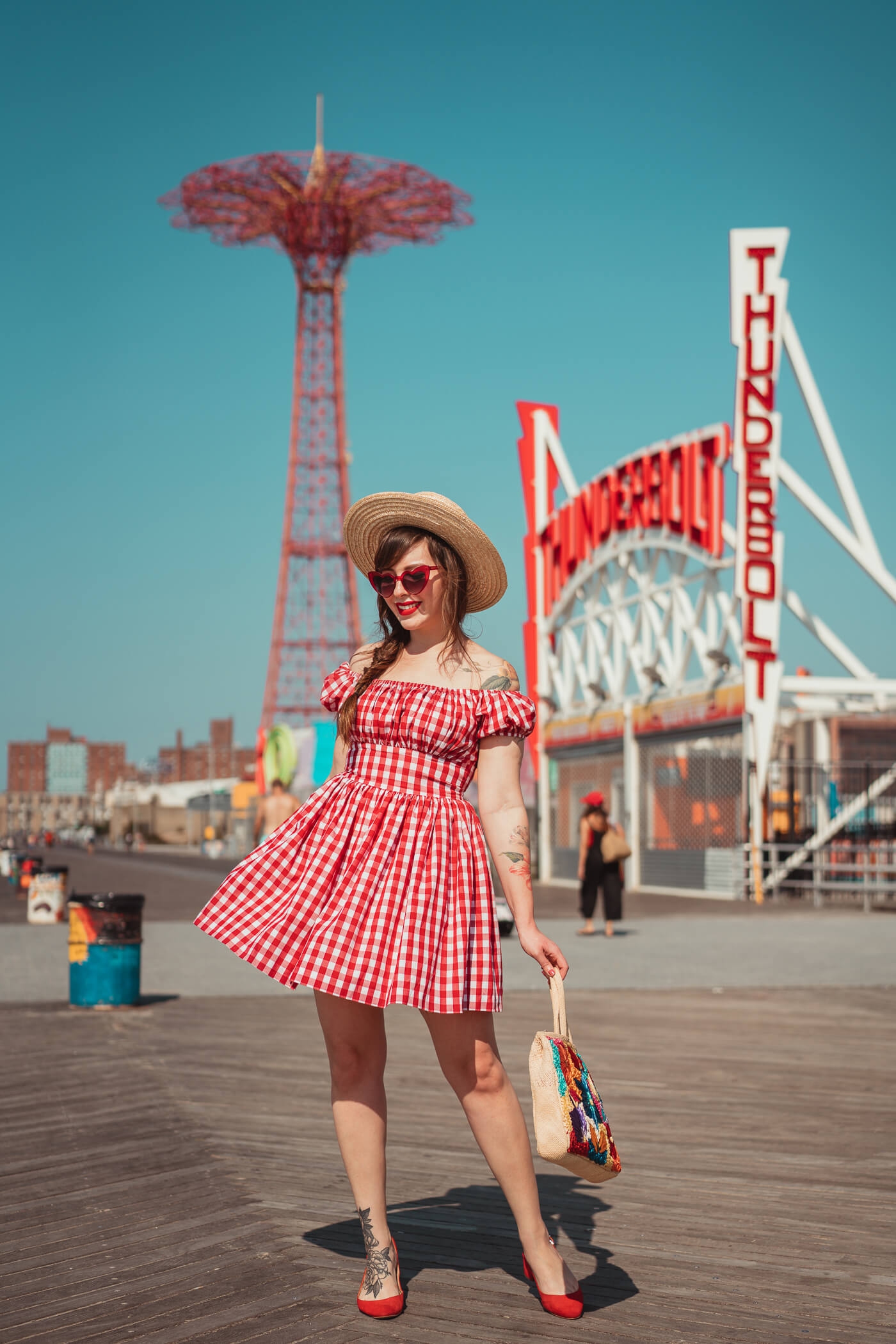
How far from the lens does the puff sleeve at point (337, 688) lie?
378cm

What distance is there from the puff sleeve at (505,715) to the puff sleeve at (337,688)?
1.19ft

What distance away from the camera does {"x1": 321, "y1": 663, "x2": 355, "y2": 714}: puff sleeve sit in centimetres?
378

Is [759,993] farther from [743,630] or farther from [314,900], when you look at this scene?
[743,630]

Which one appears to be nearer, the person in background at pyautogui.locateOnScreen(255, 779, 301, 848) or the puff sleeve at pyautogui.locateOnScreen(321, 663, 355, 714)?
the puff sleeve at pyautogui.locateOnScreen(321, 663, 355, 714)

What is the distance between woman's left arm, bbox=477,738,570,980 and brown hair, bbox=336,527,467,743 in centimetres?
29

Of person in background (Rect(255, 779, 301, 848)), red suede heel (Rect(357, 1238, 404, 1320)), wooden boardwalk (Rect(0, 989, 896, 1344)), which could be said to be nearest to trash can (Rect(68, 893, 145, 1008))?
wooden boardwalk (Rect(0, 989, 896, 1344))

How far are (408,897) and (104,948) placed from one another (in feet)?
20.9

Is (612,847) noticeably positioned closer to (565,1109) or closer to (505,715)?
(505,715)

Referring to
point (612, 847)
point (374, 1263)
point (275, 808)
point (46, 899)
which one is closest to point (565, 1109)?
point (374, 1263)

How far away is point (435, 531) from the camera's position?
12.7ft

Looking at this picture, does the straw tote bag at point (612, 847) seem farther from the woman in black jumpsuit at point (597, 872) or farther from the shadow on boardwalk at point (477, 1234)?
the shadow on boardwalk at point (477, 1234)

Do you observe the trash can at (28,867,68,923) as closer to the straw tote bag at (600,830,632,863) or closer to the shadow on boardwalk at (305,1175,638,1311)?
the straw tote bag at (600,830,632,863)

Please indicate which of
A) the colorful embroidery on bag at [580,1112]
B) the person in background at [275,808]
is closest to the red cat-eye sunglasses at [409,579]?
the colorful embroidery on bag at [580,1112]

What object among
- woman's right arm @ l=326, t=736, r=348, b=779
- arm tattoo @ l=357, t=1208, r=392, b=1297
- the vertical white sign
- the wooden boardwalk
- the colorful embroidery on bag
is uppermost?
the vertical white sign
